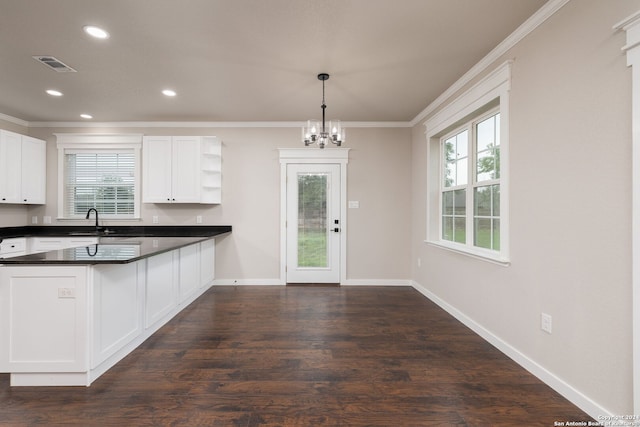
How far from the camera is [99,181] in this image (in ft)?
16.2

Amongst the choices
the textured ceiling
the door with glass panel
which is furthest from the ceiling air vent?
the door with glass panel

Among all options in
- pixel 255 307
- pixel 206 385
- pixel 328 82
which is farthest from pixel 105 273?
pixel 328 82

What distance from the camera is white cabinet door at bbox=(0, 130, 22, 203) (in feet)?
13.8

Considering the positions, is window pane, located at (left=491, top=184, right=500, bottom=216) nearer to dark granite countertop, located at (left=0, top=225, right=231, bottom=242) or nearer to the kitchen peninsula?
the kitchen peninsula

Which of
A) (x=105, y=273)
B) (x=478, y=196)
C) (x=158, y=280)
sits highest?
(x=478, y=196)

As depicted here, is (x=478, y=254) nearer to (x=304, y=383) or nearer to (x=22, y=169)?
(x=304, y=383)

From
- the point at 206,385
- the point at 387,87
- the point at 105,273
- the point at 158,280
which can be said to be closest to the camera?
the point at 206,385

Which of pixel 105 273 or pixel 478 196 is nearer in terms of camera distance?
Result: pixel 105 273

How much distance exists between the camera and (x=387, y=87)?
3.54 metres

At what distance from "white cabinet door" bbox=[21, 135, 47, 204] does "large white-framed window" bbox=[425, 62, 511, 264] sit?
236 inches

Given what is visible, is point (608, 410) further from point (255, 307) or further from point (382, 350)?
point (255, 307)

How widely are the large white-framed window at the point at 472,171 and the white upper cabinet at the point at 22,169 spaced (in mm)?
5993

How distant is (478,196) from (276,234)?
9.90 feet

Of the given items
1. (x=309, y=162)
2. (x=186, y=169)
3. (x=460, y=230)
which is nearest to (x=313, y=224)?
(x=309, y=162)
